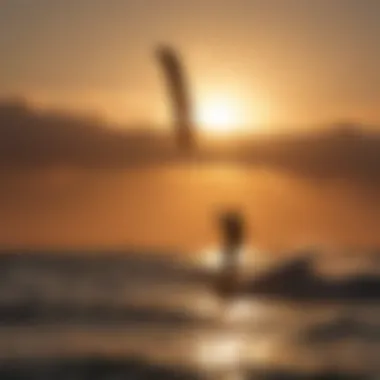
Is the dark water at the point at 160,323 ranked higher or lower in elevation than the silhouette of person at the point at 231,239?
lower

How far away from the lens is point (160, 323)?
1.44 m

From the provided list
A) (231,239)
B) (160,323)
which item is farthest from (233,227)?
(160,323)

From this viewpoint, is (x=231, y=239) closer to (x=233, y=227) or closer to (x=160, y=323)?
(x=233, y=227)

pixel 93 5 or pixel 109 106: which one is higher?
pixel 93 5

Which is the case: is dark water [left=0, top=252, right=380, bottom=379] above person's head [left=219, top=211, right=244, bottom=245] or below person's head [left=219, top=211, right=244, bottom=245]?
below

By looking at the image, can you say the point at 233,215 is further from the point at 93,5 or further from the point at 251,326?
the point at 93,5

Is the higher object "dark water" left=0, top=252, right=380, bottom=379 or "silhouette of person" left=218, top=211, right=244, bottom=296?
"silhouette of person" left=218, top=211, right=244, bottom=296

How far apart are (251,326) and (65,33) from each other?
1.39ft

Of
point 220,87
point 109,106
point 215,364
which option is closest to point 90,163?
point 109,106

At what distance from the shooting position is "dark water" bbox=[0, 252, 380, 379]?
142 cm

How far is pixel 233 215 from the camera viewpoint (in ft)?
4.71

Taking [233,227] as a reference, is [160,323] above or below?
below

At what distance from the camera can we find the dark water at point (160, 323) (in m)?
1.42

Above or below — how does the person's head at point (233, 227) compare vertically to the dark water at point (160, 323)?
above
